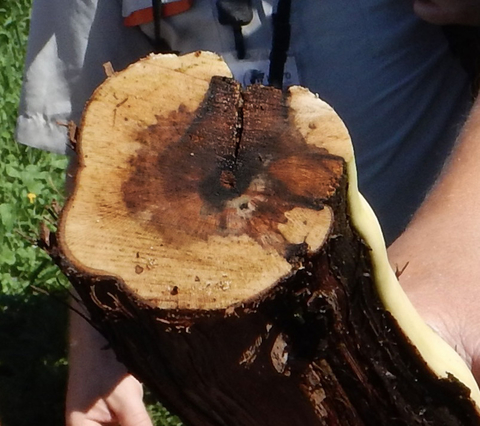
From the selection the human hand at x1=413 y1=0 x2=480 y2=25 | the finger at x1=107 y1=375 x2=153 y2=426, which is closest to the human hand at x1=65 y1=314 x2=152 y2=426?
the finger at x1=107 y1=375 x2=153 y2=426

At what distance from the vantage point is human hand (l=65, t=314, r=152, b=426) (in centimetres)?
143

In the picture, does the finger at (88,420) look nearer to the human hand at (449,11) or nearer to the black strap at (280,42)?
the black strap at (280,42)

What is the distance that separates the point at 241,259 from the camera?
2.71 ft

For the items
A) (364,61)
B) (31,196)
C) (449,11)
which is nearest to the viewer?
(449,11)

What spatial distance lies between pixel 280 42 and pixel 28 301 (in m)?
1.39

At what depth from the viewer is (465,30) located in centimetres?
131

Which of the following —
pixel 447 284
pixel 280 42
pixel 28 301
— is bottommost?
pixel 28 301

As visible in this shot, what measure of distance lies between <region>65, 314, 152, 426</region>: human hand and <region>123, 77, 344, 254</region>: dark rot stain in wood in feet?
2.21

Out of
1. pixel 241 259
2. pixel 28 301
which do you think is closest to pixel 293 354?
pixel 241 259

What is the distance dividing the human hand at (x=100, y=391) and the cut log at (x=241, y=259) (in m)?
0.45

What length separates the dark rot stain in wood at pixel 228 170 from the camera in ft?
2.80

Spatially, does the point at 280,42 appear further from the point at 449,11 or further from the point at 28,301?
the point at 28,301

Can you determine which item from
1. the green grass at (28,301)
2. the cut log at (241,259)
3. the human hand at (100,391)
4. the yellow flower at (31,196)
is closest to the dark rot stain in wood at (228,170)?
the cut log at (241,259)

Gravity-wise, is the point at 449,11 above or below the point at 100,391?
above
